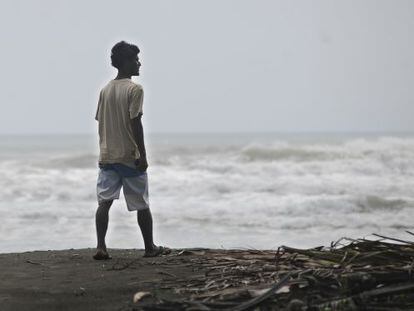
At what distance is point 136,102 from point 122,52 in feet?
1.64

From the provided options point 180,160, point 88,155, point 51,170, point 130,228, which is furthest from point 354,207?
point 88,155

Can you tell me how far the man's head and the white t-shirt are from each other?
0.15m

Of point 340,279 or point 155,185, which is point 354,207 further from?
point 340,279

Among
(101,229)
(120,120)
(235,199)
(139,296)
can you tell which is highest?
(120,120)

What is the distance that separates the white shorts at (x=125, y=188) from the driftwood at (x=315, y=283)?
133cm

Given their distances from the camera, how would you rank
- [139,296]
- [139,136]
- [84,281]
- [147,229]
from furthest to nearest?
1. [147,229]
2. [139,136]
3. [84,281]
4. [139,296]

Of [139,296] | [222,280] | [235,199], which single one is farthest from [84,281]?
[235,199]

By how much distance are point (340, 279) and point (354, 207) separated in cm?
1024

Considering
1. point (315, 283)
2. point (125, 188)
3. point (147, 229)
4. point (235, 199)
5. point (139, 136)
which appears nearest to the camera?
point (315, 283)

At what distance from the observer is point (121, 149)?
5703 millimetres

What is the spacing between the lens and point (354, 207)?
44.5ft

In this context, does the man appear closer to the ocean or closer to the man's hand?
the man's hand

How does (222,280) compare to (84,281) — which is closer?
(222,280)

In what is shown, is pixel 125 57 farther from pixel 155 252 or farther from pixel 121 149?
pixel 155 252
